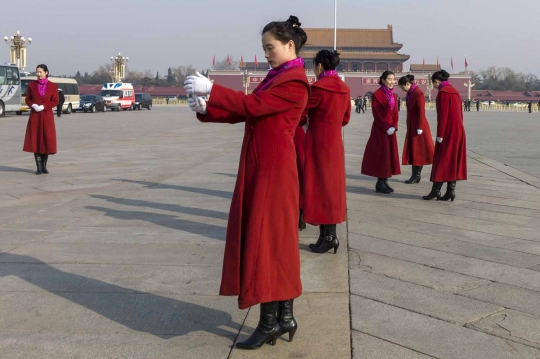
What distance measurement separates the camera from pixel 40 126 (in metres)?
8.17

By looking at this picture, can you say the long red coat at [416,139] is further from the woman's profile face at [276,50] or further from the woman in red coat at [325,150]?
the woman's profile face at [276,50]

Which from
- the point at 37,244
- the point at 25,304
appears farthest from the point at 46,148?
the point at 25,304

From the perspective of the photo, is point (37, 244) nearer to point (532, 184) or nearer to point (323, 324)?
point (323, 324)

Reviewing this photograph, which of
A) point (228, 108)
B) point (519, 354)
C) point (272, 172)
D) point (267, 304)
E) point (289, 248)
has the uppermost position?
point (228, 108)

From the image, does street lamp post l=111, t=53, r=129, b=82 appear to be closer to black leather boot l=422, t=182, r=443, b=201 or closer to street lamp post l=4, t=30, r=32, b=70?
street lamp post l=4, t=30, r=32, b=70

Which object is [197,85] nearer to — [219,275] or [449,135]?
[219,275]

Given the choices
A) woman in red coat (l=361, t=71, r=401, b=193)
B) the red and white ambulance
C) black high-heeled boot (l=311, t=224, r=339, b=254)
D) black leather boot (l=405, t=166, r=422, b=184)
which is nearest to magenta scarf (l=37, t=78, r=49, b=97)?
woman in red coat (l=361, t=71, r=401, b=193)

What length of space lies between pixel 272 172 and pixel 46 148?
6109 mm

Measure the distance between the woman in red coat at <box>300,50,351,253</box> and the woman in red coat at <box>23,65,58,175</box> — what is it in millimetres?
4838

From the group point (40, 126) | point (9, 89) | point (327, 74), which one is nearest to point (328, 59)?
point (327, 74)

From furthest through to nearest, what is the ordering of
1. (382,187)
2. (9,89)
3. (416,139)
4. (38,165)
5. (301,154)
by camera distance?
(9,89) → (38,165) → (416,139) → (382,187) → (301,154)

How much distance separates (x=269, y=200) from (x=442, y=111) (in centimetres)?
398

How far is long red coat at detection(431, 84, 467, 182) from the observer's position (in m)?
6.23

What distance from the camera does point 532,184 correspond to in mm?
7770
